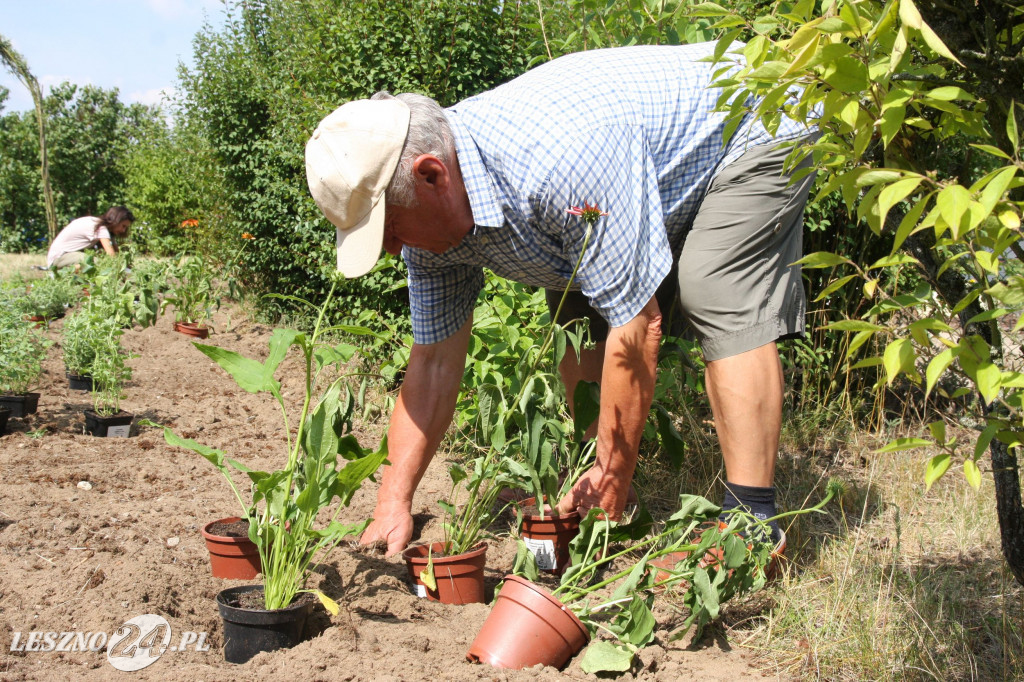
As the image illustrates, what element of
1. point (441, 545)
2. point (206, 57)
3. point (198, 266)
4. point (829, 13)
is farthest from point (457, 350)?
point (206, 57)

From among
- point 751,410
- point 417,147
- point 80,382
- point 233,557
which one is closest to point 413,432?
point 233,557

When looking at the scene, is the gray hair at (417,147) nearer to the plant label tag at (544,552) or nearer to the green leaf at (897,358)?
the plant label tag at (544,552)

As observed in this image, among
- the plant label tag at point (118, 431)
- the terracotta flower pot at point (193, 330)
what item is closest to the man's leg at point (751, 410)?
the plant label tag at point (118, 431)

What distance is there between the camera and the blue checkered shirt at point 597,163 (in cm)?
185

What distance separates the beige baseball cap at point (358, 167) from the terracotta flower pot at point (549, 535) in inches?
33.5

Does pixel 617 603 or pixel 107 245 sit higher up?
pixel 107 245

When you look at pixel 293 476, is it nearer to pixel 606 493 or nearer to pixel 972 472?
pixel 606 493

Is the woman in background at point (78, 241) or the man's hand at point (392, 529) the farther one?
the woman in background at point (78, 241)

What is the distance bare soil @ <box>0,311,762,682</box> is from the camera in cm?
162

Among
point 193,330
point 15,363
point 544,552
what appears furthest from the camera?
point 193,330

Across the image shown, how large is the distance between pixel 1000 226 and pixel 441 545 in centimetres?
154

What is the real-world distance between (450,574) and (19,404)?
8.89 feet

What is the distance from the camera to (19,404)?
12.0 feet

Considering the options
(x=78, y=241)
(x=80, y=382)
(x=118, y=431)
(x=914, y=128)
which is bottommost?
(x=118, y=431)
